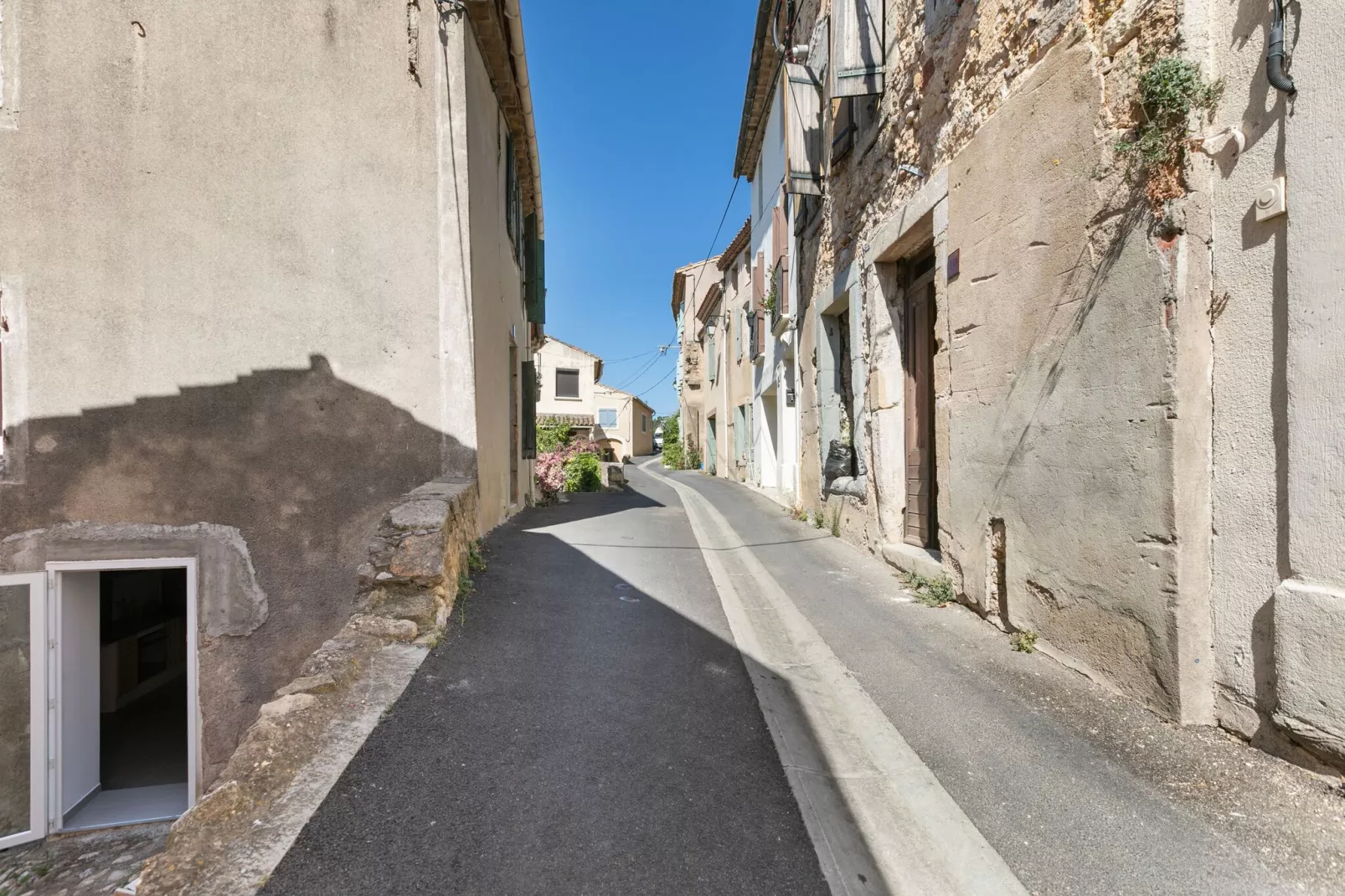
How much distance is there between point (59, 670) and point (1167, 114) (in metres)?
7.61

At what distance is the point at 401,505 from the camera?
12.6 ft

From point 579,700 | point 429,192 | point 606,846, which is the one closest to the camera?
point 606,846

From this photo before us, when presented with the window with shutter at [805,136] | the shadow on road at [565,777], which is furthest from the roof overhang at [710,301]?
the shadow on road at [565,777]

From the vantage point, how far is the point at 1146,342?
260 cm

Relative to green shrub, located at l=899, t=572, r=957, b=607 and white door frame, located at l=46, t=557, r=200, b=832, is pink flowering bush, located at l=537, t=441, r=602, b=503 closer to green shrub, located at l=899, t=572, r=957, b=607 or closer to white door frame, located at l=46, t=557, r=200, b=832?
white door frame, located at l=46, t=557, r=200, b=832

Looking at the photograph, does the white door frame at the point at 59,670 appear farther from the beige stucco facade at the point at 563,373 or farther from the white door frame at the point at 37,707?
the beige stucco facade at the point at 563,373

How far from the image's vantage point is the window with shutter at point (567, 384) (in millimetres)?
29125

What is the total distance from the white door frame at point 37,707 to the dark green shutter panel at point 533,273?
→ 652 cm

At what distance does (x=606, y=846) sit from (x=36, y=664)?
4982 mm

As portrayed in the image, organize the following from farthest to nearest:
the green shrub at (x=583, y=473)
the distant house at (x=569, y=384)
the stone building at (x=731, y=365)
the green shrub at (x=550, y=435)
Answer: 1. the distant house at (x=569, y=384)
2. the green shrub at (x=550, y=435)
3. the stone building at (x=731, y=365)
4. the green shrub at (x=583, y=473)

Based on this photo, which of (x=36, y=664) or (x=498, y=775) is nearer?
(x=498, y=775)

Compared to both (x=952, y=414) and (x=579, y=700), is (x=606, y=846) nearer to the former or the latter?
(x=579, y=700)

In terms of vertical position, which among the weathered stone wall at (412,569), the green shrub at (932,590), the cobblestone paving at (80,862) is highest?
the weathered stone wall at (412,569)

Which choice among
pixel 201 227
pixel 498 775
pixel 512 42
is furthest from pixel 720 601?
pixel 512 42
